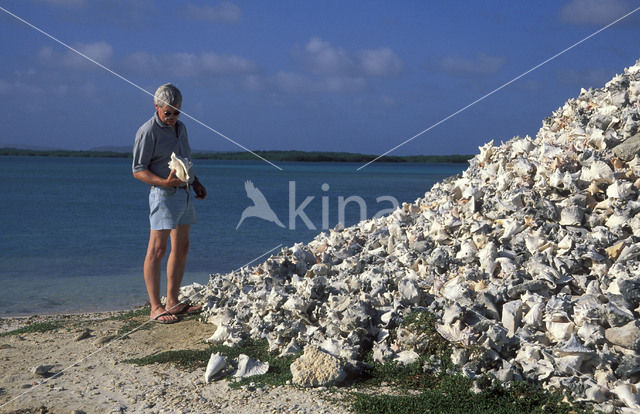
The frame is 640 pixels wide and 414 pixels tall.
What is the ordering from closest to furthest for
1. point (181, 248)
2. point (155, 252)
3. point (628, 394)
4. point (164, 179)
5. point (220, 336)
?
point (628, 394), point (220, 336), point (164, 179), point (155, 252), point (181, 248)

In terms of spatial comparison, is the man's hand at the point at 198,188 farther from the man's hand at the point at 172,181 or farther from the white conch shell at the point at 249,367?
the white conch shell at the point at 249,367

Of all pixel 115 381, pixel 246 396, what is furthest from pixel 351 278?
pixel 115 381

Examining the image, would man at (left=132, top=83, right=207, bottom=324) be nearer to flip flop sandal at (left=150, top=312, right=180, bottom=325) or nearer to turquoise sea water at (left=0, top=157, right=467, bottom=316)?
flip flop sandal at (left=150, top=312, right=180, bottom=325)

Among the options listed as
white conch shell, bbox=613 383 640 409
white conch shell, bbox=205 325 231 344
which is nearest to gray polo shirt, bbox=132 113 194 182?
white conch shell, bbox=205 325 231 344

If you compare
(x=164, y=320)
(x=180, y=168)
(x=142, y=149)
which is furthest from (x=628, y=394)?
(x=142, y=149)

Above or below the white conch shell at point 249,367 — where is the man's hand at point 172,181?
above

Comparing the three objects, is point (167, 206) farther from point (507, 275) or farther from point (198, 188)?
point (507, 275)

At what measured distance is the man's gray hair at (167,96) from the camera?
5.07 meters

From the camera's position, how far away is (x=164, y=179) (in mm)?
5145

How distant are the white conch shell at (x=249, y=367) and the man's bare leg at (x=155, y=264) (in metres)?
1.43

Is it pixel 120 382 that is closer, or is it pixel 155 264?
pixel 120 382

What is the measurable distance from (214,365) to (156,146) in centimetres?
200

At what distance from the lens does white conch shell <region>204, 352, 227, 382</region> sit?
4027 millimetres

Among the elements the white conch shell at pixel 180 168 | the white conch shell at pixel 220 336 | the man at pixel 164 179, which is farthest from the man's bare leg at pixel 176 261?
the white conch shell at pixel 220 336
